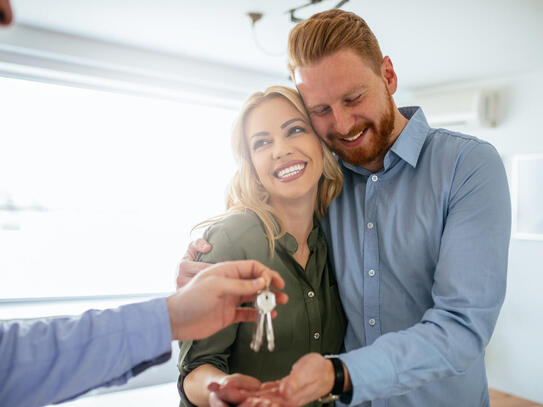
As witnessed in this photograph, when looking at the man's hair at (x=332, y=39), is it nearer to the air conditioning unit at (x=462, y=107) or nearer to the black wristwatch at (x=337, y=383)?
the black wristwatch at (x=337, y=383)

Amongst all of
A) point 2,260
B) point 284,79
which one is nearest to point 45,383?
point 2,260

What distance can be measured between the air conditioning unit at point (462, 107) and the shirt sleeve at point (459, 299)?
141 inches

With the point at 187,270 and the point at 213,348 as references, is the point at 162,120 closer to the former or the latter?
the point at 187,270

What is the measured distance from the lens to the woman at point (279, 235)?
46.9 inches

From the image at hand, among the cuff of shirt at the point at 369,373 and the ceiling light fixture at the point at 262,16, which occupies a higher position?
the ceiling light fixture at the point at 262,16

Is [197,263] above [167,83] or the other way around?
the other way around

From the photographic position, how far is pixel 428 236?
115 centimetres

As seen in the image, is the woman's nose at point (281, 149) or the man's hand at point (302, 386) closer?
the man's hand at point (302, 386)

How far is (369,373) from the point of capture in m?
0.87

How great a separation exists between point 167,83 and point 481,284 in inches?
140

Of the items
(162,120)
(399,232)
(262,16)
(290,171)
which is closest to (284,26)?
(262,16)

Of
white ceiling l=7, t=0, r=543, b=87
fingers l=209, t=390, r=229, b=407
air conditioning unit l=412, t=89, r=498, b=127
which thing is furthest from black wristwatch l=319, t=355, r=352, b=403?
air conditioning unit l=412, t=89, r=498, b=127

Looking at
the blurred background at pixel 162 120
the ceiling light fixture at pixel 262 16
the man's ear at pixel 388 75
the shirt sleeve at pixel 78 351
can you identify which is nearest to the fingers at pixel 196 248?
the shirt sleeve at pixel 78 351

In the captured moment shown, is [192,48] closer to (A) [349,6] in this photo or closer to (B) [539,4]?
(A) [349,6]
